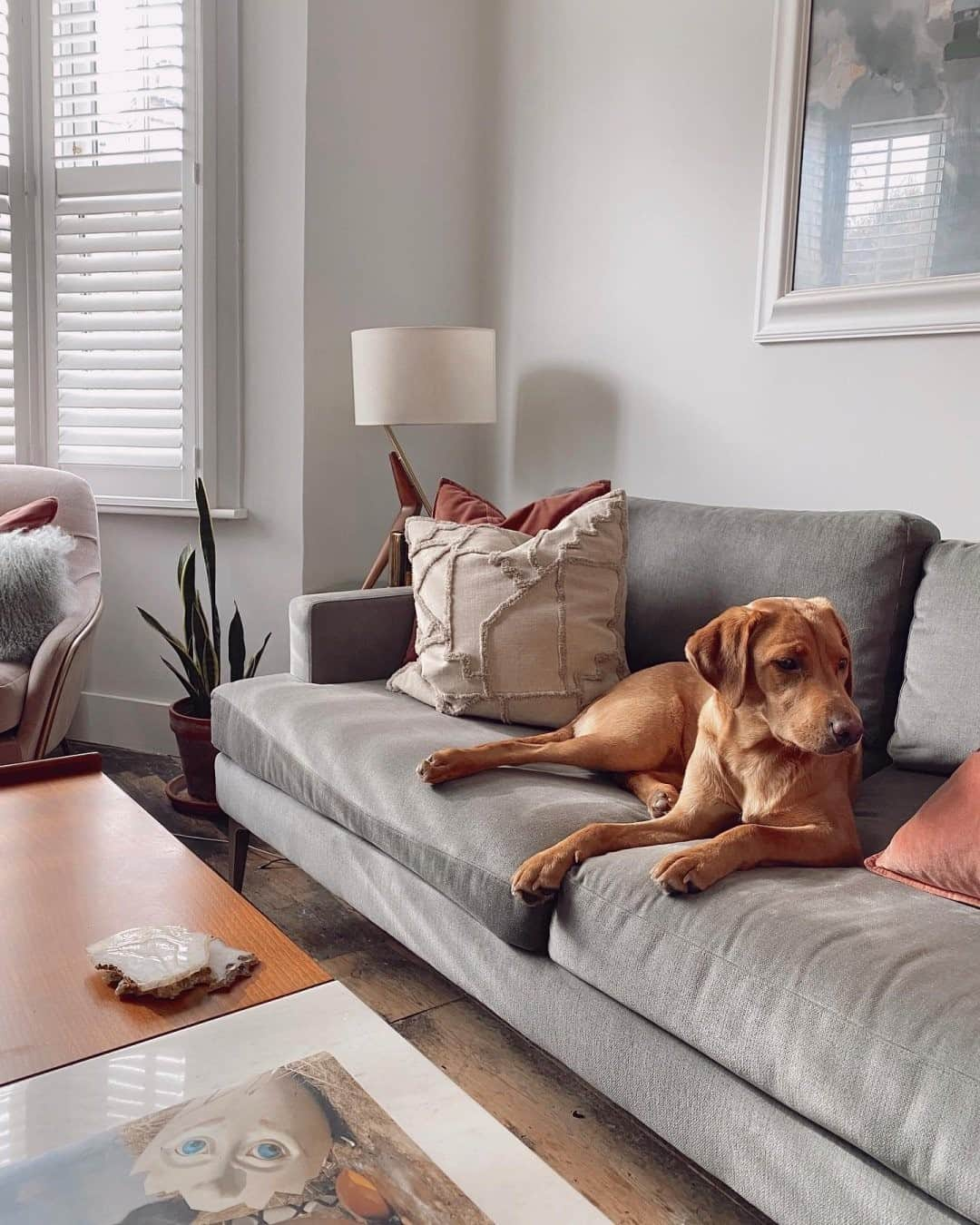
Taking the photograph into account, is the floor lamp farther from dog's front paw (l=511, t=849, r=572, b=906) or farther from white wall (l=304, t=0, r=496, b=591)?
dog's front paw (l=511, t=849, r=572, b=906)

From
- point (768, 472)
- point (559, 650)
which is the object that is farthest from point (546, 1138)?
point (768, 472)

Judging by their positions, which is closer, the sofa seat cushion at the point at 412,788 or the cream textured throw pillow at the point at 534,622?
the sofa seat cushion at the point at 412,788

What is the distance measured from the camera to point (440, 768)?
1.76 m

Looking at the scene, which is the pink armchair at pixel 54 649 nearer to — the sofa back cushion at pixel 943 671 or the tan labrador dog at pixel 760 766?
the tan labrador dog at pixel 760 766

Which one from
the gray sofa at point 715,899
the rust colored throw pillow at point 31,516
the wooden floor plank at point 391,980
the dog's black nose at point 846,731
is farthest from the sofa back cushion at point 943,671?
the rust colored throw pillow at point 31,516

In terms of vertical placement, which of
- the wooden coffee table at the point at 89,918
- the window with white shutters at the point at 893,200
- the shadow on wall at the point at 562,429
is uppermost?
the window with white shutters at the point at 893,200

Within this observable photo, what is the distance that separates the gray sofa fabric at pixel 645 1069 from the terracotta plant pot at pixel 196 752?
2.90 feet

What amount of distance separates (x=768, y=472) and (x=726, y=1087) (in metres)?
1.65

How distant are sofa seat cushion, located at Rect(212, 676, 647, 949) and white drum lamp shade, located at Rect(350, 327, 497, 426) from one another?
80cm

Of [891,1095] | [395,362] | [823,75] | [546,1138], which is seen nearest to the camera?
[891,1095]

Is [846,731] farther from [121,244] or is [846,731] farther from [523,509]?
[121,244]

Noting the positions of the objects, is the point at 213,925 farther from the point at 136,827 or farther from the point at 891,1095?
the point at 891,1095

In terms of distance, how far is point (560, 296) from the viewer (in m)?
3.12

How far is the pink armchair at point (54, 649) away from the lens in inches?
100
